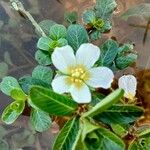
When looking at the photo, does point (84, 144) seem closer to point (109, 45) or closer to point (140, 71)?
point (109, 45)

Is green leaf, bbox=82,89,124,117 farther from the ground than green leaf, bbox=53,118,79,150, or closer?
farther from the ground

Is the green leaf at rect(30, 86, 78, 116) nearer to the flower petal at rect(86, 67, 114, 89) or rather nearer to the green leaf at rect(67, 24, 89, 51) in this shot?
the flower petal at rect(86, 67, 114, 89)

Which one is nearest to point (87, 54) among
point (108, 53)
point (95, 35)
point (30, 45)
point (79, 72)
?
point (79, 72)

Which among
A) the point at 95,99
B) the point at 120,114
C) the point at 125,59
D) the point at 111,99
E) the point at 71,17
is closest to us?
the point at 111,99

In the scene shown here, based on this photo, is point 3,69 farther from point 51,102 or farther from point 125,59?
point 51,102

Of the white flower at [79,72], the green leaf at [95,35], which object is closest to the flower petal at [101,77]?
the white flower at [79,72]

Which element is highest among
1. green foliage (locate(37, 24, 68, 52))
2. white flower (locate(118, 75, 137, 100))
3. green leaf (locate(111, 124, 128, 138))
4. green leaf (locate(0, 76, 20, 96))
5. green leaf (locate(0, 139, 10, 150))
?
green foliage (locate(37, 24, 68, 52))

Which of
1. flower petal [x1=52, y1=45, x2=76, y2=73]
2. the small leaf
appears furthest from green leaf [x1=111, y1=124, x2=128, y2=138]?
the small leaf
